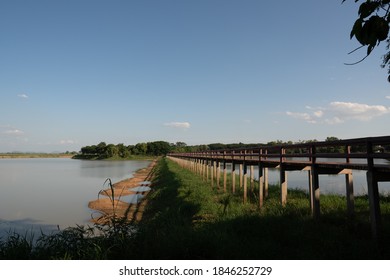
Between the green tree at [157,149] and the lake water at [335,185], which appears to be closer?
the lake water at [335,185]

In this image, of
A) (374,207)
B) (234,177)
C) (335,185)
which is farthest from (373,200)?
(335,185)

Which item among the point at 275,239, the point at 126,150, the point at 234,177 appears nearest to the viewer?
the point at 275,239

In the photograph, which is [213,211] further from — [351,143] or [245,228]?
[351,143]

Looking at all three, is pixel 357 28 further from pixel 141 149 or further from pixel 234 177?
pixel 141 149

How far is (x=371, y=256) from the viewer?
5305 mm

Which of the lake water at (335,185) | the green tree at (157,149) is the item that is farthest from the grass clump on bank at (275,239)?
the green tree at (157,149)

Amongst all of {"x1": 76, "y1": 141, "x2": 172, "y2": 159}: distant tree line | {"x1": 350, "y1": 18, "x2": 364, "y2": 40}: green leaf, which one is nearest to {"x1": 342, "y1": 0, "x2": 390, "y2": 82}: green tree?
{"x1": 350, "y1": 18, "x2": 364, "y2": 40}: green leaf

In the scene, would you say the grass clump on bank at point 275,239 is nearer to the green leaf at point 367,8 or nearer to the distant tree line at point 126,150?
the green leaf at point 367,8

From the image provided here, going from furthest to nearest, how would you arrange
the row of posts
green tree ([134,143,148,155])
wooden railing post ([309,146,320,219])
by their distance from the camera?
green tree ([134,143,148,155]) → the row of posts → wooden railing post ([309,146,320,219])

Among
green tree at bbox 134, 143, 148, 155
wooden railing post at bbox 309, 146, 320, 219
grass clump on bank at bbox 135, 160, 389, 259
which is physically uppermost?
green tree at bbox 134, 143, 148, 155

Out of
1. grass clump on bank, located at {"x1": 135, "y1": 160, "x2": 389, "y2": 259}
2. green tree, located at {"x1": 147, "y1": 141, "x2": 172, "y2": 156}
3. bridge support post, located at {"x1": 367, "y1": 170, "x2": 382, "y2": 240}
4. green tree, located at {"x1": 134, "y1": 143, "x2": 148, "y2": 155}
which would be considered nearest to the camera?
grass clump on bank, located at {"x1": 135, "y1": 160, "x2": 389, "y2": 259}

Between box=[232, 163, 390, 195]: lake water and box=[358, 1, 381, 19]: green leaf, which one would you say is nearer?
box=[358, 1, 381, 19]: green leaf

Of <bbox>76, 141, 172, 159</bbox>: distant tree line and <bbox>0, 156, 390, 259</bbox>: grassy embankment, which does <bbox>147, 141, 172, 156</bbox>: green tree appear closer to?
<bbox>76, 141, 172, 159</bbox>: distant tree line
